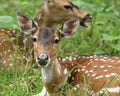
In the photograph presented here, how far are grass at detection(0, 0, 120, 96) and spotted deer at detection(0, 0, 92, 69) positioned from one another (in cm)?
13

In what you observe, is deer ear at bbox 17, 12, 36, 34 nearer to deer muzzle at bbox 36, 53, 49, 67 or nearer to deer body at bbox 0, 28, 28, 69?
deer muzzle at bbox 36, 53, 49, 67

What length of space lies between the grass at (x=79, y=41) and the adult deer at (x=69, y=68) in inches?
13.0

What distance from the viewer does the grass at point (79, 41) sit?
6824mm

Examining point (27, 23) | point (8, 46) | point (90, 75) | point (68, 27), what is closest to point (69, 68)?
point (90, 75)

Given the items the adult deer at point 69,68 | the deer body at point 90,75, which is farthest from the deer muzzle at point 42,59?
the deer body at point 90,75

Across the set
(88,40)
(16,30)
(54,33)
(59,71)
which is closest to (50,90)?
(59,71)

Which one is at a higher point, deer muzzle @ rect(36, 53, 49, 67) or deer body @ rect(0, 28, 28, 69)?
deer muzzle @ rect(36, 53, 49, 67)

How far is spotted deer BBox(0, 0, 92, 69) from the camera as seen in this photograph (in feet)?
27.8

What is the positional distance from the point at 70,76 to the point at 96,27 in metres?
A: 3.46

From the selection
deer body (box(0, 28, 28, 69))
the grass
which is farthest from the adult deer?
deer body (box(0, 28, 28, 69))

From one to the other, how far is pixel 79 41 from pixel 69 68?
8.90 feet

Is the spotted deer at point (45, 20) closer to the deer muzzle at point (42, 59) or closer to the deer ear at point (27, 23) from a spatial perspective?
the deer ear at point (27, 23)

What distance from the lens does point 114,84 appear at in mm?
6398

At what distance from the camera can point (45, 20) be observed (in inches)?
343
